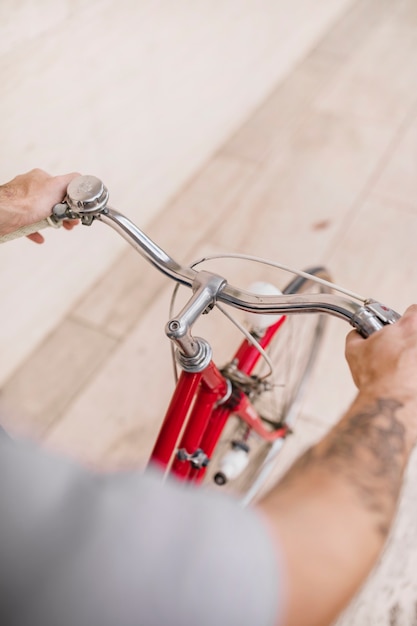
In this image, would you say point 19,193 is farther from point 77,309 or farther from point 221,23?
point 221,23

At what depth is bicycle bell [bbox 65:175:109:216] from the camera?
0.75 metres

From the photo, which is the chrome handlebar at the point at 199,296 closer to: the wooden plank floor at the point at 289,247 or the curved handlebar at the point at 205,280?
the curved handlebar at the point at 205,280

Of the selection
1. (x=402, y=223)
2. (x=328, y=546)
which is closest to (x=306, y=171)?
(x=402, y=223)

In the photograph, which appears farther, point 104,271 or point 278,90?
point 278,90

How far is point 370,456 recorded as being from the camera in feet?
1.59

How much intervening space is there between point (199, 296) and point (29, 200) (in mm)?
304

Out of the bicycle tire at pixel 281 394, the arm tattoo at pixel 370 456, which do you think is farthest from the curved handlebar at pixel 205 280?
the bicycle tire at pixel 281 394

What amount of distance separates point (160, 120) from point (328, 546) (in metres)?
1.70

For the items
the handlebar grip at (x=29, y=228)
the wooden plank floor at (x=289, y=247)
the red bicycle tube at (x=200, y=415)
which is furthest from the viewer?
the wooden plank floor at (x=289, y=247)

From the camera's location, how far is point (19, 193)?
0.80 meters

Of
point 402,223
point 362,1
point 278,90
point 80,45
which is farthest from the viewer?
point 362,1

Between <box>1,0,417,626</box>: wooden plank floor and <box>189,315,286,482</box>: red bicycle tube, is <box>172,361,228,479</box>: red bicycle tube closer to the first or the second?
<box>189,315,286,482</box>: red bicycle tube

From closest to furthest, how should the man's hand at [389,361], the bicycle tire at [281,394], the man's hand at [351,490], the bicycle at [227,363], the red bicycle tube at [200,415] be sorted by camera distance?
the man's hand at [351,490] → the man's hand at [389,361] → the bicycle at [227,363] → the red bicycle tube at [200,415] → the bicycle tire at [281,394]

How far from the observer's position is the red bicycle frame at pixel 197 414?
0.82 m
